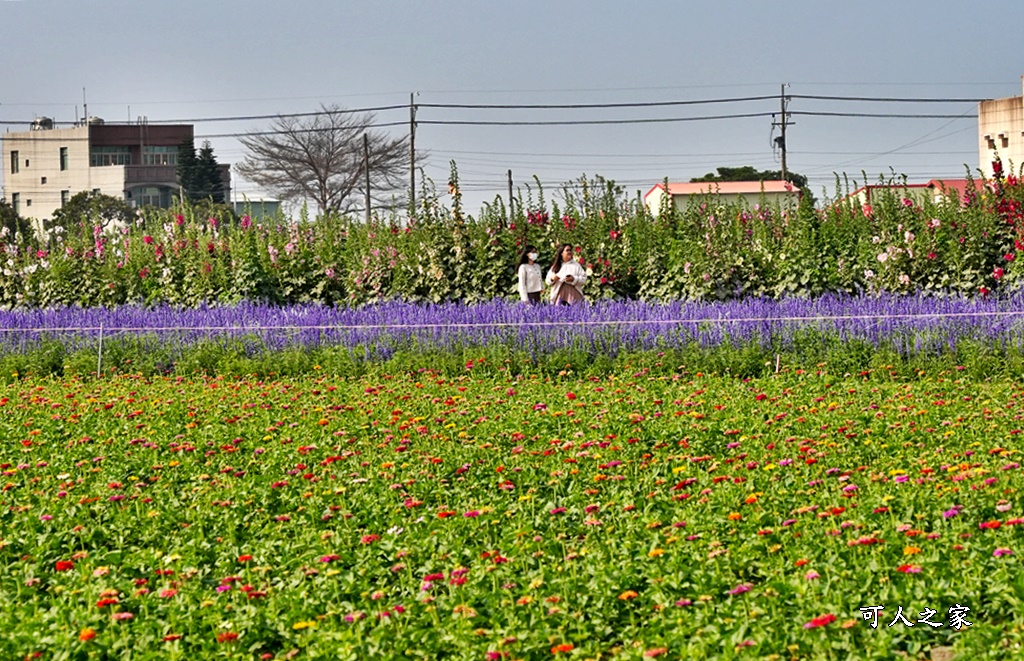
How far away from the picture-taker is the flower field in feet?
15.3

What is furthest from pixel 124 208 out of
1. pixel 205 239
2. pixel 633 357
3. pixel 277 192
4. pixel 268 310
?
pixel 633 357

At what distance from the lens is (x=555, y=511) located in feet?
20.5

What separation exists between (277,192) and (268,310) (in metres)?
47.4

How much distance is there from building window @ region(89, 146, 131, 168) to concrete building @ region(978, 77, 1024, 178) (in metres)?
51.7

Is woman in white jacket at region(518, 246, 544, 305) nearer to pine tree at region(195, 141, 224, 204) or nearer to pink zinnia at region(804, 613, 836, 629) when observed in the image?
pink zinnia at region(804, 613, 836, 629)

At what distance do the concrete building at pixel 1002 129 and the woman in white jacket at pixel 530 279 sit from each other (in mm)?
36176

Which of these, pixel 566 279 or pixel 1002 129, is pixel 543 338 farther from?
pixel 1002 129

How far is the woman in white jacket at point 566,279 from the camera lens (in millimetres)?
15159

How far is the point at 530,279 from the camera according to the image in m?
15.5

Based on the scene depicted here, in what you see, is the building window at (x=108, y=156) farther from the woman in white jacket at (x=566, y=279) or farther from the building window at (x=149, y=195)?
the woman in white jacket at (x=566, y=279)

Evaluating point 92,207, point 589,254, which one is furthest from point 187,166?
point 589,254

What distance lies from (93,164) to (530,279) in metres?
69.3

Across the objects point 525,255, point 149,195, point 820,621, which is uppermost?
point 149,195

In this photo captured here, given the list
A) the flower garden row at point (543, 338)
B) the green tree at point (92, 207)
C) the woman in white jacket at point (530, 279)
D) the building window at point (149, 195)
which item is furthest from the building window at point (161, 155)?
the woman in white jacket at point (530, 279)
